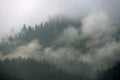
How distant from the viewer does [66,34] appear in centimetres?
880

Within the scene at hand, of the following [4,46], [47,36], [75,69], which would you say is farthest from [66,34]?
[4,46]

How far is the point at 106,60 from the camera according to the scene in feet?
27.9

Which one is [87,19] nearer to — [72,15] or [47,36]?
[72,15]

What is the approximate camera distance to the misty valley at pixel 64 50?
8484mm

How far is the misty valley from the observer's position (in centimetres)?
848

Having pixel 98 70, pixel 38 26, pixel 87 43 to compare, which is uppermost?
pixel 38 26

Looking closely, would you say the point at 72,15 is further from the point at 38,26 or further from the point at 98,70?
the point at 98,70

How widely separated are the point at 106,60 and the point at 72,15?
5.60 ft

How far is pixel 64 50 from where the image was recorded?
870 cm

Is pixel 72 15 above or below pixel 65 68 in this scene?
above

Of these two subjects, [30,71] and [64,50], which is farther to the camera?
[64,50]

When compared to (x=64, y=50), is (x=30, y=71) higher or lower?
lower

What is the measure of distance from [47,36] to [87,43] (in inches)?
48.8

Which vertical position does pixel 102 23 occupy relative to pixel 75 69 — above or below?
above
